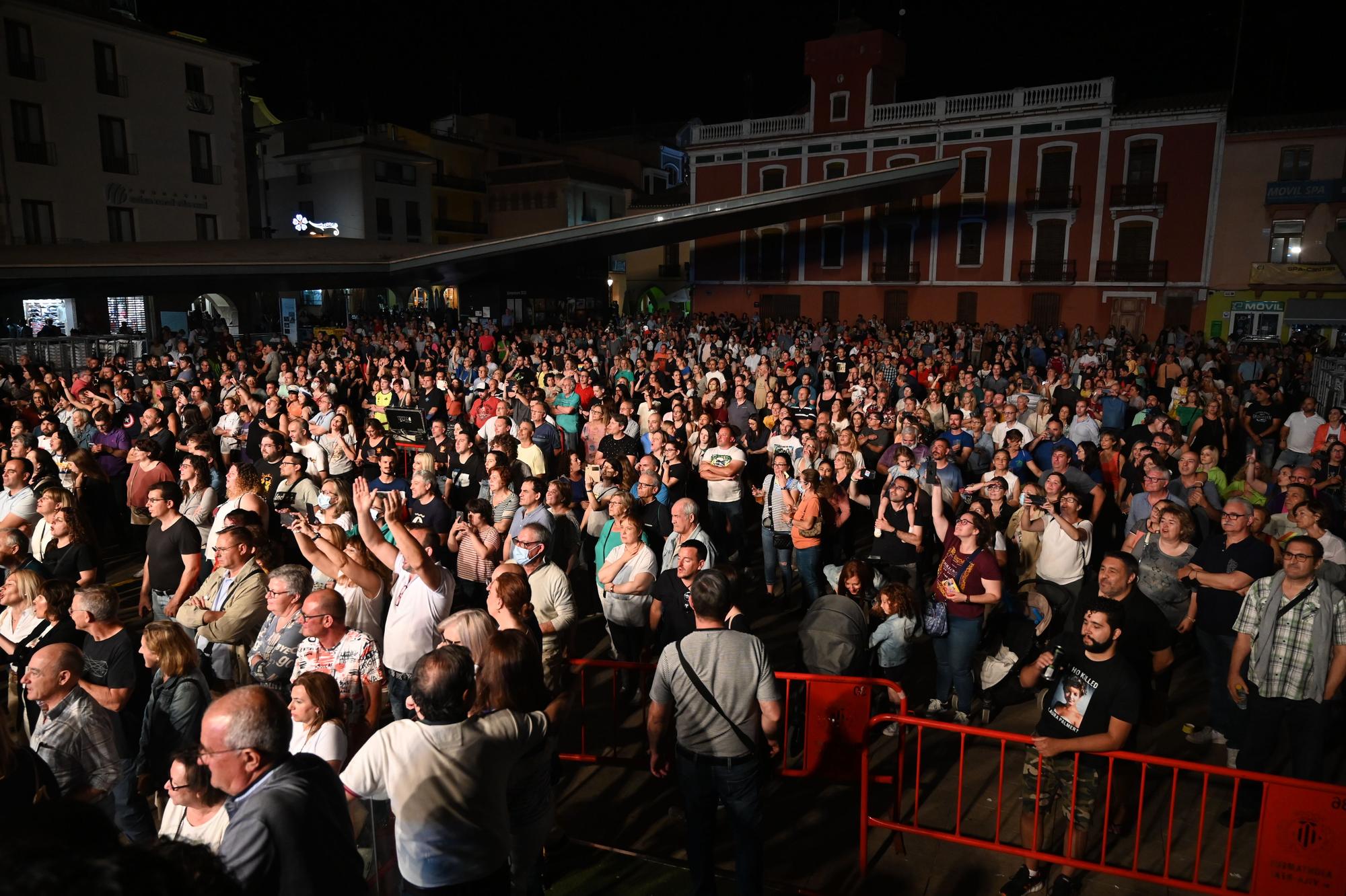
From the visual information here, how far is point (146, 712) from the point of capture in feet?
11.9

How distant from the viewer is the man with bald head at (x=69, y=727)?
3336 millimetres

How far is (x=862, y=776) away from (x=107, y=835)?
130 inches

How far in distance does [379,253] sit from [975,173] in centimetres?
2378

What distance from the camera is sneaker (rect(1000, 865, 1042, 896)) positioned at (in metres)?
3.87

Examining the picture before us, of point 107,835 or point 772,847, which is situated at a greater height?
point 107,835

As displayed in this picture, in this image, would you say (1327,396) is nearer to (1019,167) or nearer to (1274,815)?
(1274,815)

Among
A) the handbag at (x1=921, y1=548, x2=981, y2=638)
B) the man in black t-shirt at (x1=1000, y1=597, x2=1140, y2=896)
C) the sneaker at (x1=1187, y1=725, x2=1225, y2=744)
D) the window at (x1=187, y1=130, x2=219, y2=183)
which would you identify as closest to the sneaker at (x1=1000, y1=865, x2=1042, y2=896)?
the man in black t-shirt at (x1=1000, y1=597, x2=1140, y2=896)

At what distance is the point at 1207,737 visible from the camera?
5215 mm

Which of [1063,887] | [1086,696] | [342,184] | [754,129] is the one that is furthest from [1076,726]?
[342,184]

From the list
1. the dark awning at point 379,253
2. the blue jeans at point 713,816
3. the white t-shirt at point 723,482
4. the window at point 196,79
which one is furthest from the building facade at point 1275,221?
the window at point 196,79

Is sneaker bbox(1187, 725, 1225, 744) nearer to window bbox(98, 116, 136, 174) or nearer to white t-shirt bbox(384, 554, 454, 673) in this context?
white t-shirt bbox(384, 554, 454, 673)

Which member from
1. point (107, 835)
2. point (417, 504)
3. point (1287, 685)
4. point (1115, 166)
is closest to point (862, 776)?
point (1287, 685)

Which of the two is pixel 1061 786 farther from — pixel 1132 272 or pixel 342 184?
pixel 342 184

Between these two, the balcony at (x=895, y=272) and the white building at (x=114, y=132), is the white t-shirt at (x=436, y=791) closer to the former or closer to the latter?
the white building at (x=114, y=132)
